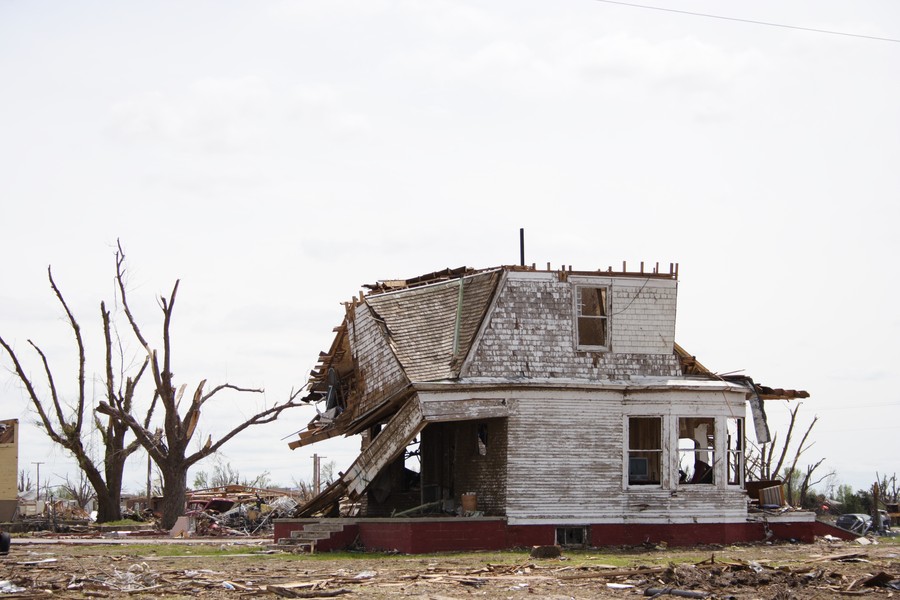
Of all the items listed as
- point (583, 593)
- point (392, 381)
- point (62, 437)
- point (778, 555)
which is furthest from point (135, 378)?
point (583, 593)

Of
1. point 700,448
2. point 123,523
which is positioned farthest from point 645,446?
point 123,523

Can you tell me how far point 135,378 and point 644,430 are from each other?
2234 centimetres

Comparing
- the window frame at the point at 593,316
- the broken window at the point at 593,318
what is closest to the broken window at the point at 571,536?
the window frame at the point at 593,316

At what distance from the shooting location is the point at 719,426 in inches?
1125

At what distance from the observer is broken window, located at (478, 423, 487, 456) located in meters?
28.5

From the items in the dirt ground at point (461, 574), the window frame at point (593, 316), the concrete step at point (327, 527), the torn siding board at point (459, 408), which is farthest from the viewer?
the window frame at point (593, 316)

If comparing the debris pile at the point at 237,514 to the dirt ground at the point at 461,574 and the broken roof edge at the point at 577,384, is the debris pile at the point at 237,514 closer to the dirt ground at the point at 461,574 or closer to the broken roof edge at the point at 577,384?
the broken roof edge at the point at 577,384

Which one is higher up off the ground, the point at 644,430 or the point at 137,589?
the point at 644,430

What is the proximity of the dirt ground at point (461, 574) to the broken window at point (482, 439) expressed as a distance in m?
3.10

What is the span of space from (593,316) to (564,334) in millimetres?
829

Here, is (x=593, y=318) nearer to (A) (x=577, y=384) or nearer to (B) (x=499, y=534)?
(A) (x=577, y=384)

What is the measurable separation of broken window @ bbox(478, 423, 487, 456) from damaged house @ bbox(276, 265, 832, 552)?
0.14 ft

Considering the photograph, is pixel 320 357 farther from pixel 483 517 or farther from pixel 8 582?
pixel 8 582

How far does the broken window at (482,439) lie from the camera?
28.5 metres
